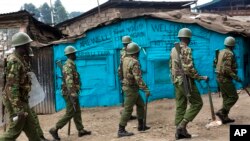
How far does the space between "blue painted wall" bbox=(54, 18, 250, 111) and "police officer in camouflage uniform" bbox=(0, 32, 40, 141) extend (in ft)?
22.8

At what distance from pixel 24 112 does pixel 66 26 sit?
1543 cm

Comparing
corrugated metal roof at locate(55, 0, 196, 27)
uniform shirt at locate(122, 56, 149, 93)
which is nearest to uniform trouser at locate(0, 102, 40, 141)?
uniform shirt at locate(122, 56, 149, 93)

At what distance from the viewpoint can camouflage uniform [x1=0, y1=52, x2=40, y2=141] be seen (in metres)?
A: 5.68

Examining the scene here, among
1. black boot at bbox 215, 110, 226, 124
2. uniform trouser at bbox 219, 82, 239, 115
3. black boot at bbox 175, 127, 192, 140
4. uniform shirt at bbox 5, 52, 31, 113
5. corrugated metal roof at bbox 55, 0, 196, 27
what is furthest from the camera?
corrugated metal roof at bbox 55, 0, 196, 27

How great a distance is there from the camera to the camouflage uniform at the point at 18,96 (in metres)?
5.68

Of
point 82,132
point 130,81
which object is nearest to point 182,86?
point 130,81

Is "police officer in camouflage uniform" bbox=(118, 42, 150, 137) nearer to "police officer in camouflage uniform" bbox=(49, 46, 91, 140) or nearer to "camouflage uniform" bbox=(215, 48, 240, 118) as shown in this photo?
"police officer in camouflage uniform" bbox=(49, 46, 91, 140)

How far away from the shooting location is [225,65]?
8156 millimetres

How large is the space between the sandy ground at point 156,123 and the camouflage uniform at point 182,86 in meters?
0.52

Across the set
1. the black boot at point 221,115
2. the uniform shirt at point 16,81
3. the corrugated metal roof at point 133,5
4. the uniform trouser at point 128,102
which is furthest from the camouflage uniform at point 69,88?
the corrugated metal roof at point 133,5

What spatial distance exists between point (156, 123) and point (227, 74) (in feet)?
7.60

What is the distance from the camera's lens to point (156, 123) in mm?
9648

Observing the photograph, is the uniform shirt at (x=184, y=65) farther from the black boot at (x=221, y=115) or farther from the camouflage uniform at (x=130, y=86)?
the black boot at (x=221, y=115)

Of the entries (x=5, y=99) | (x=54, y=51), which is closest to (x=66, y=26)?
(x=54, y=51)
